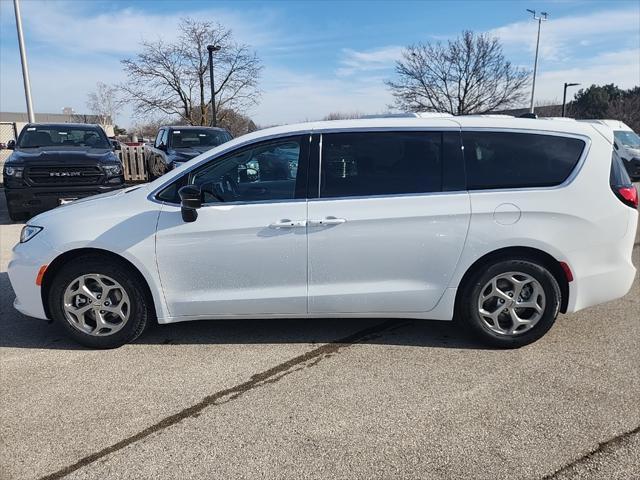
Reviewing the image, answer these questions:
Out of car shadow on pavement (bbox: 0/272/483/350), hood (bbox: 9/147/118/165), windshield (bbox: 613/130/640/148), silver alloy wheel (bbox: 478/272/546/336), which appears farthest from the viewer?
windshield (bbox: 613/130/640/148)

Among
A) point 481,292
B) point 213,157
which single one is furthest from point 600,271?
point 213,157

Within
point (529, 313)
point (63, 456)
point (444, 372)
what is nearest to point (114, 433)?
point (63, 456)

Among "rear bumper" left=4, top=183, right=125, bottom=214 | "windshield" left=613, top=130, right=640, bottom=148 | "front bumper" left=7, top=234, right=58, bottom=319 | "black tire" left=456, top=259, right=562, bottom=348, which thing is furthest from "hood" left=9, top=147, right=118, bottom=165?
"windshield" left=613, top=130, right=640, bottom=148

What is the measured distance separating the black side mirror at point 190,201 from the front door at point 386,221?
0.82 m

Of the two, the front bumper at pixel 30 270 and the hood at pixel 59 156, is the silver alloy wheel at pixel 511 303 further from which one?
the hood at pixel 59 156

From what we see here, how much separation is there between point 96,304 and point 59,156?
18.6ft

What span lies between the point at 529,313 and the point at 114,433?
2998 millimetres

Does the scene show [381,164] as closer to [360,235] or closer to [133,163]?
[360,235]

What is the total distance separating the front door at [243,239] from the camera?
3670mm

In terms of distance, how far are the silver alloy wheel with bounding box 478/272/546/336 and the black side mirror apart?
222 cm

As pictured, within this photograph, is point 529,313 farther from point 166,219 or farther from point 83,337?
point 83,337

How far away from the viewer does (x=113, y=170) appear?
29.0 feet

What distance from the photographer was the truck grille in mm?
8297

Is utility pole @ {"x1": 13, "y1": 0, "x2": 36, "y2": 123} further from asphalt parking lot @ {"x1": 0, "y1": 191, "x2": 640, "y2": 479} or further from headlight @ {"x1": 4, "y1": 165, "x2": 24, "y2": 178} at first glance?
asphalt parking lot @ {"x1": 0, "y1": 191, "x2": 640, "y2": 479}
